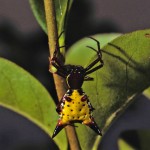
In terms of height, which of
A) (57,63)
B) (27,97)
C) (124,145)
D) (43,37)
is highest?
(57,63)

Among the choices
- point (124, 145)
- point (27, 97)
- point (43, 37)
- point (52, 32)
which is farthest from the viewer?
point (43, 37)

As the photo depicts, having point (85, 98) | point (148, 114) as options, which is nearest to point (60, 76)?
point (85, 98)

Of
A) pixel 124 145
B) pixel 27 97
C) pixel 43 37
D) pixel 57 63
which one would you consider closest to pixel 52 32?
pixel 57 63

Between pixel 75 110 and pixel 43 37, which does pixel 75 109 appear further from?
pixel 43 37

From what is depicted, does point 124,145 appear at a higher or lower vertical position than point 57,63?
lower

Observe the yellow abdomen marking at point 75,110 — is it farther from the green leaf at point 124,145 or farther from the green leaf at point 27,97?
the green leaf at point 124,145

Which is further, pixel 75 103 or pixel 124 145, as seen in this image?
pixel 124 145

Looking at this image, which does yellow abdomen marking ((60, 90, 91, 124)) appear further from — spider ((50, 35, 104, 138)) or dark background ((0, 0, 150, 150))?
dark background ((0, 0, 150, 150))
